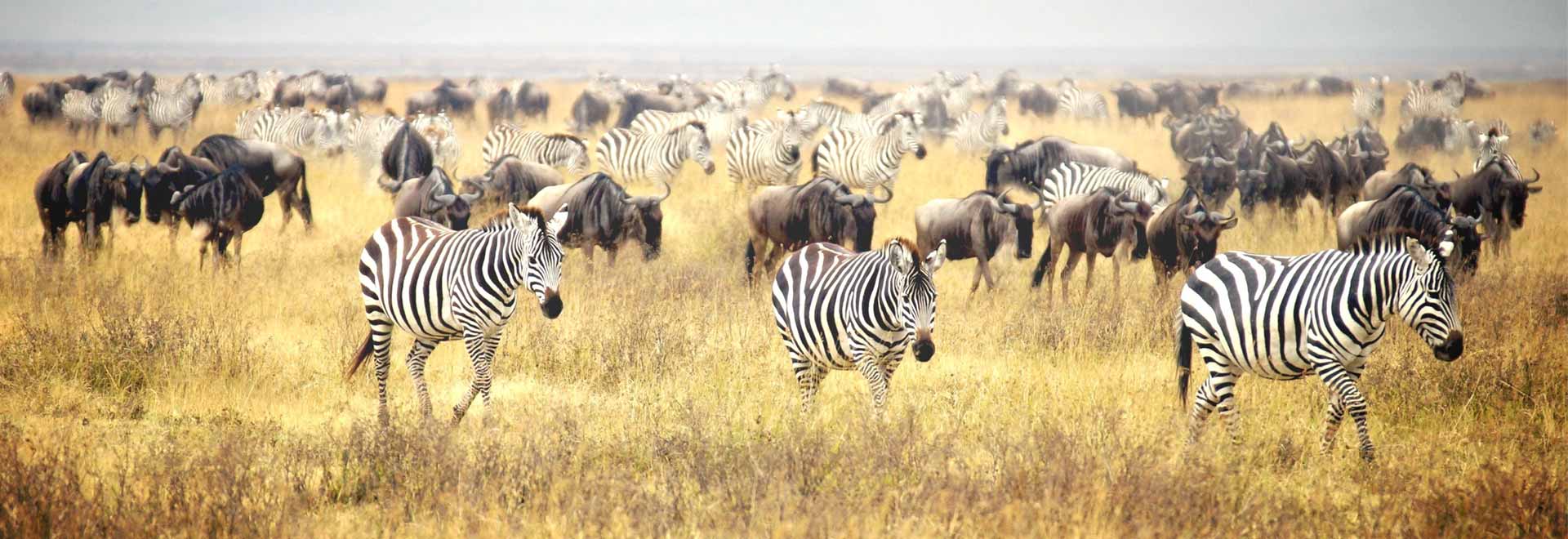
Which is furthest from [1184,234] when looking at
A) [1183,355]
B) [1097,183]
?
[1097,183]

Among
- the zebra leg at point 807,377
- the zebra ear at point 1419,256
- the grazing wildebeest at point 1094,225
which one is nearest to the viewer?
the zebra ear at point 1419,256

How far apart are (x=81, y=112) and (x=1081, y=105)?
78.1 ft

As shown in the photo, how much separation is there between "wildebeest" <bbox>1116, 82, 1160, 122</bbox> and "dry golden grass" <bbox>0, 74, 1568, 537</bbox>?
21.3m

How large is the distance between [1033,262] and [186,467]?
30.0ft

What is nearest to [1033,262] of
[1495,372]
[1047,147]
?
[1047,147]

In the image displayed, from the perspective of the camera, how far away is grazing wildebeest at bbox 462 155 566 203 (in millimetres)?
Answer: 13289

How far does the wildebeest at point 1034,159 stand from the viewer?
1581cm

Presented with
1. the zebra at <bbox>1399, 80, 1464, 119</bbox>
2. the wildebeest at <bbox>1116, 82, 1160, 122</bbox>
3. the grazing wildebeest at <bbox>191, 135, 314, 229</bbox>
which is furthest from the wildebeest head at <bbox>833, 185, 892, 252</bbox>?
the wildebeest at <bbox>1116, 82, 1160, 122</bbox>

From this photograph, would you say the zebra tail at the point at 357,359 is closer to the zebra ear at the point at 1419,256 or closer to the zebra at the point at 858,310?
the zebra at the point at 858,310

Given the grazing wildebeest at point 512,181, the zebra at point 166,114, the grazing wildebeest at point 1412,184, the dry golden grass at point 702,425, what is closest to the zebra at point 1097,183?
the dry golden grass at point 702,425

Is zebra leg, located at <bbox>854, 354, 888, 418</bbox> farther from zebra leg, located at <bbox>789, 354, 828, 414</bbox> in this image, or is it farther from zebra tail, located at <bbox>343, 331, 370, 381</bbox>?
zebra tail, located at <bbox>343, 331, 370, 381</bbox>

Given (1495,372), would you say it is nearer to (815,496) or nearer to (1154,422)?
(1154,422)

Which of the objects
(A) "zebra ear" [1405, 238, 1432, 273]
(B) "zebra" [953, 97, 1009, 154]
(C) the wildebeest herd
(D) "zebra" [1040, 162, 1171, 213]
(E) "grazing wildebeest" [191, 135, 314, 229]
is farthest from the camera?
(B) "zebra" [953, 97, 1009, 154]

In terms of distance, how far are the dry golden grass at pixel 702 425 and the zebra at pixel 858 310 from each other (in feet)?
0.95
